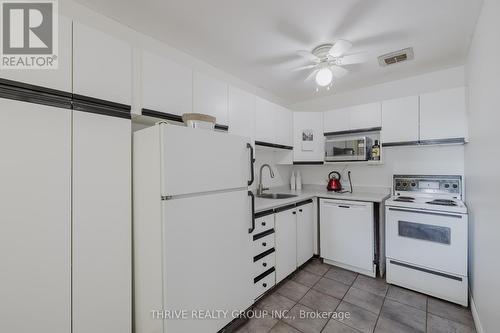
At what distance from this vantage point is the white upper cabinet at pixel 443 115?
223 cm

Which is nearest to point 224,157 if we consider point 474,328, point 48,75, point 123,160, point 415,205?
point 123,160

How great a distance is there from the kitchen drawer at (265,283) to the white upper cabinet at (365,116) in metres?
2.23

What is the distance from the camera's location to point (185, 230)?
1391 mm

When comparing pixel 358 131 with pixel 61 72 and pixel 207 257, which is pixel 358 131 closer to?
pixel 207 257

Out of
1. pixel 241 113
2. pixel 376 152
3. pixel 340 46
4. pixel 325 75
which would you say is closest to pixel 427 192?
pixel 376 152

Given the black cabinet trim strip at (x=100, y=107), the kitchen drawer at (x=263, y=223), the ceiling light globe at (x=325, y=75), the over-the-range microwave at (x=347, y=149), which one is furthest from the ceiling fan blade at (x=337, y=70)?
the black cabinet trim strip at (x=100, y=107)

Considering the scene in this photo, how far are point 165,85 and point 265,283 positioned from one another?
2.12 meters

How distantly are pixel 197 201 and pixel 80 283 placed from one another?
2.73 feet

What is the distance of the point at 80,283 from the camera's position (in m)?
1.25

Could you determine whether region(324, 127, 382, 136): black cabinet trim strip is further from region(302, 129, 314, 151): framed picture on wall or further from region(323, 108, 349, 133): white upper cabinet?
region(302, 129, 314, 151): framed picture on wall

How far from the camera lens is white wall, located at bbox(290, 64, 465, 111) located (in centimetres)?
255

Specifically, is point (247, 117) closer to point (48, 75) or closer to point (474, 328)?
point (48, 75)

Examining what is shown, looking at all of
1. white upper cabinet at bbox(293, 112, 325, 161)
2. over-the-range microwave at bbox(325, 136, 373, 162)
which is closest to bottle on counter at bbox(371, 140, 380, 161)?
over-the-range microwave at bbox(325, 136, 373, 162)

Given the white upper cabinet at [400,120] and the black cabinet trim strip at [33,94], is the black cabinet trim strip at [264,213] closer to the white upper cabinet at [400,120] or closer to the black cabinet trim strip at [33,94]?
the black cabinet trim strip at [33,94]
